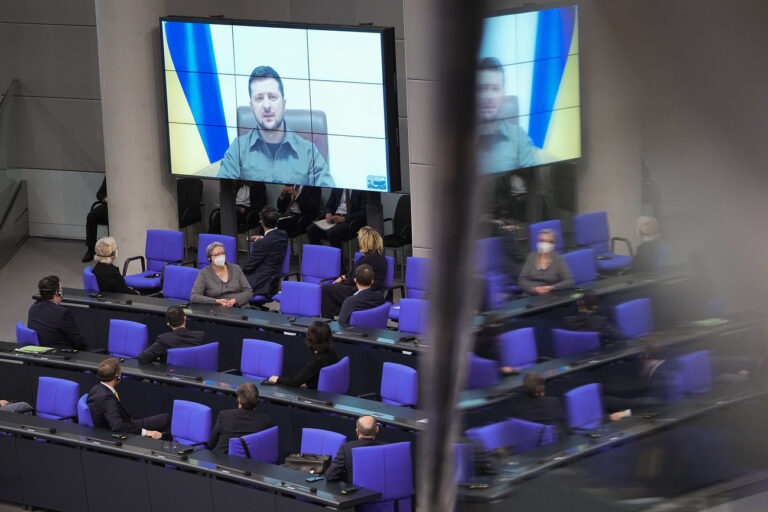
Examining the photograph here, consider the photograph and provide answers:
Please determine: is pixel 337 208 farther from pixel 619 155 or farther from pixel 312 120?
pixel 619 155

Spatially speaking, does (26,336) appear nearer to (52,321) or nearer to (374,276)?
(52,321)

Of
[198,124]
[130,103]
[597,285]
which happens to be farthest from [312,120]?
[597,285]

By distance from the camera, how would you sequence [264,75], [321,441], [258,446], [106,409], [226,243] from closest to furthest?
[321,441]
[258,446]
[106,409]
[226,243]
[264,75]

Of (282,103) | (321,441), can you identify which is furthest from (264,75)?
(321,441)

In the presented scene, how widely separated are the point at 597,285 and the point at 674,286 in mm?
39

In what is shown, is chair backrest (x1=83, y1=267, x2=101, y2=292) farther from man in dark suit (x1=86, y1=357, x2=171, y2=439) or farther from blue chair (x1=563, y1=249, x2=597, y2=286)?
blue chair (x1=563, y1=249, x2=597, y2=286)

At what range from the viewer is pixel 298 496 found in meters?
6.71

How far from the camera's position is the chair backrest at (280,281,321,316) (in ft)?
32.4

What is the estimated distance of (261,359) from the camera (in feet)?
28.7

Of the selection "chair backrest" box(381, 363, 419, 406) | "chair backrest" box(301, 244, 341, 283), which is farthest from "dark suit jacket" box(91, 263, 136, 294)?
"chair backrest" box(381, 363, 419, 406)

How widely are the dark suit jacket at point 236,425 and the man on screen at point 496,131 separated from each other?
7206 millimetres

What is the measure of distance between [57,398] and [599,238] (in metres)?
8.67

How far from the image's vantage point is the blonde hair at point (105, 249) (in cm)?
1086

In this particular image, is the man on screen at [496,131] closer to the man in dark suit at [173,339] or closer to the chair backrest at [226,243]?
the man in dark suit at [173,339]
